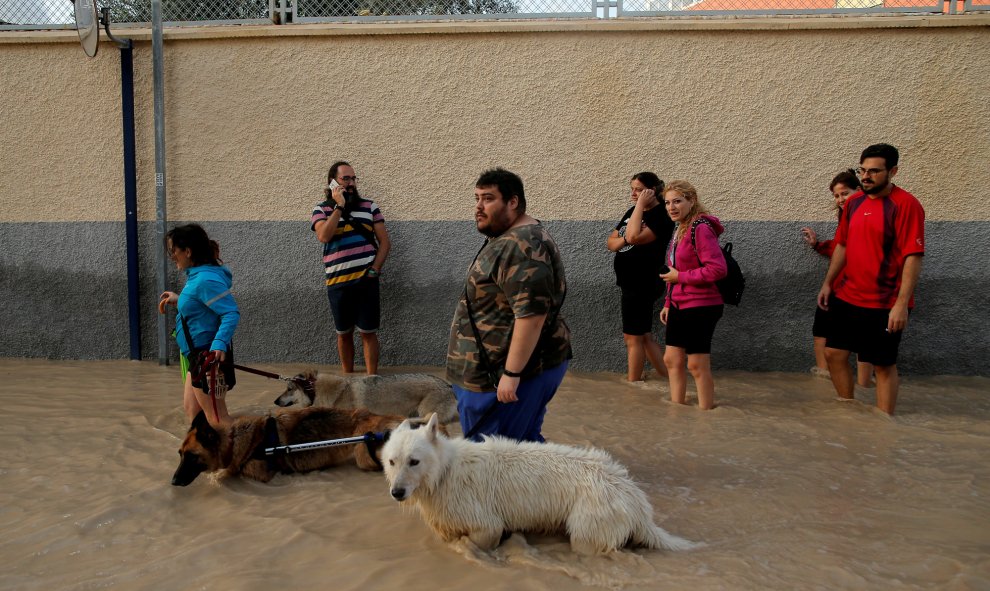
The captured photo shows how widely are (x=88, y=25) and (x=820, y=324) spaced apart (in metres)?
7.43

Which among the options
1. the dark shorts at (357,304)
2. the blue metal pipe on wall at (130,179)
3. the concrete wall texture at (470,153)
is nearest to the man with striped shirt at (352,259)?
the dark shorts at (357,304)

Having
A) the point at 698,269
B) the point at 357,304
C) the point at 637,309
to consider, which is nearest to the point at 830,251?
the point at 637,309

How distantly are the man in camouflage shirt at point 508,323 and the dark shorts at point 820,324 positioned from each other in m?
3.99

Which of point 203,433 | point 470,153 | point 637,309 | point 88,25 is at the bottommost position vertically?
point 203,433

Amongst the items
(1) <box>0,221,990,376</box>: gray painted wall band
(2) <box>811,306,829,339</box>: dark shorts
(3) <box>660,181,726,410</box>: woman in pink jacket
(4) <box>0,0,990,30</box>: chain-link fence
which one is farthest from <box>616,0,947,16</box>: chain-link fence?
(2) <box>811,306,829,339</box>: dark shorts

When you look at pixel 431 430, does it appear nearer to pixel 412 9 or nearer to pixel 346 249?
pixel 346 249

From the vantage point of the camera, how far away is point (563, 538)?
3.74 metres

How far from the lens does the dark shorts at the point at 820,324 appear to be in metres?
7.04

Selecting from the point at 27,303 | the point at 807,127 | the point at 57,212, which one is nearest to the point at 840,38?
the point at 807,127

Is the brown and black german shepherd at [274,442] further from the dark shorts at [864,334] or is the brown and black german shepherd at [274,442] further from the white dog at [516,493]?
the dark shorts at [864,334]

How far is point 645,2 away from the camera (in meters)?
7.68

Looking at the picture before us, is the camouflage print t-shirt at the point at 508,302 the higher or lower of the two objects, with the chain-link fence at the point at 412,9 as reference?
lower

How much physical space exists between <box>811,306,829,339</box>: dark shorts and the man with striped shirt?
410cm

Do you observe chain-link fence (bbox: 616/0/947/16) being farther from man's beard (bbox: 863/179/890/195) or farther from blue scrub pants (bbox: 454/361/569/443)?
blue scrub pants (bbox: 454/361/569/443)
